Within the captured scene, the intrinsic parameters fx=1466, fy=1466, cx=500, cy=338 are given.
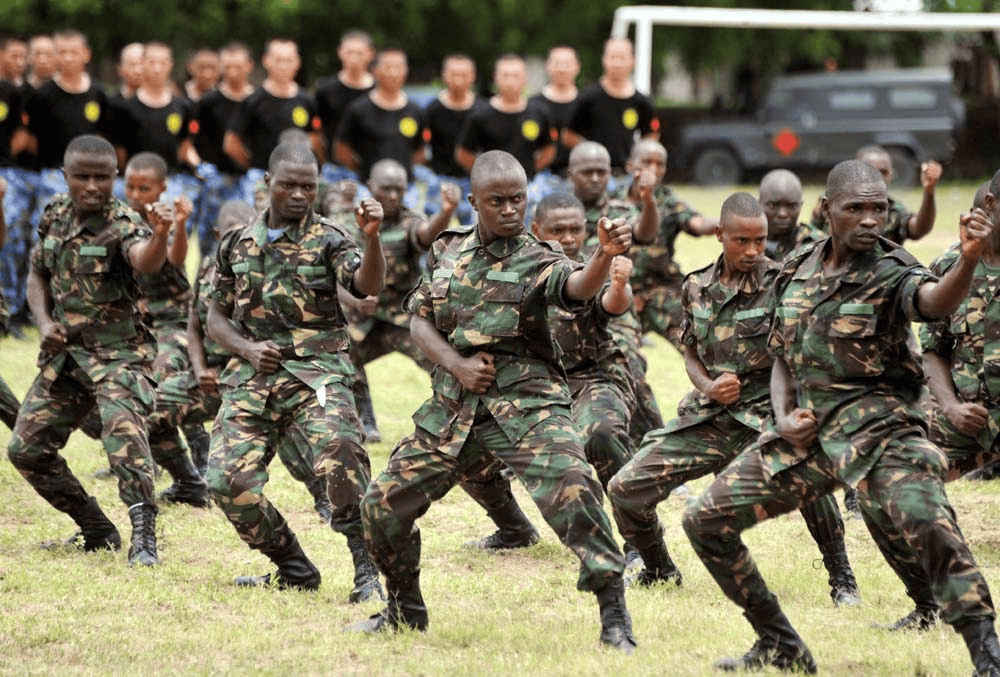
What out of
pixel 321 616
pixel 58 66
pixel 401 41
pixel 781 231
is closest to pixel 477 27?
pixel 401 41

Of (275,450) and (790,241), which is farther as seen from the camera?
(790,241)

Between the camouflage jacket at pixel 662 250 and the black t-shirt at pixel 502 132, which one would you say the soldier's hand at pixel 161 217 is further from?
the black t-shirt at pixel 502 132

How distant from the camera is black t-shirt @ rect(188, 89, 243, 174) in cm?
1473

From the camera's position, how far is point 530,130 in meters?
14.0

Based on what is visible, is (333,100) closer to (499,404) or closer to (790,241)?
(790,241)

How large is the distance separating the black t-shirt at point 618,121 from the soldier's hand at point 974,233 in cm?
848

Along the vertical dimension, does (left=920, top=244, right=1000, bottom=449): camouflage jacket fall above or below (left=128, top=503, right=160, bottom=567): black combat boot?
above

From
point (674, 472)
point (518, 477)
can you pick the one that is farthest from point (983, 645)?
point (518, 477)

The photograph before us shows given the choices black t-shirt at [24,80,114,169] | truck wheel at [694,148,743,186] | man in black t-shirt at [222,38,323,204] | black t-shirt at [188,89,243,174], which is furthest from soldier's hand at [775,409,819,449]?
truck wheel at [694,148,743,186]

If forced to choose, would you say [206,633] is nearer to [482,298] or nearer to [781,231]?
[482,298]

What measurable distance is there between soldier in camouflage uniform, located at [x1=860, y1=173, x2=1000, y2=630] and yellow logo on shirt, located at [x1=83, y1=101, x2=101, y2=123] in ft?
31.7

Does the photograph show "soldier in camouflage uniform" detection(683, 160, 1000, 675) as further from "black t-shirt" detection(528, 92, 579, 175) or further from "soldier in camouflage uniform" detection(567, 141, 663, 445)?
"black t-shirt" detection(528, 92, 579, 175)

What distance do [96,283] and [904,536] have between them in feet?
15.6

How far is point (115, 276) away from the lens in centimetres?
834
